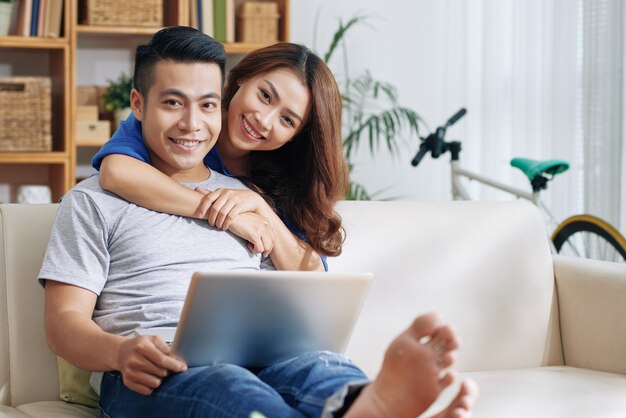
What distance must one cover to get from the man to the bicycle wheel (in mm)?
1688

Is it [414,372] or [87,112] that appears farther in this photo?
[87,112]

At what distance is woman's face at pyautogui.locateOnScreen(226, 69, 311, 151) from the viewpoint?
1.84 meters

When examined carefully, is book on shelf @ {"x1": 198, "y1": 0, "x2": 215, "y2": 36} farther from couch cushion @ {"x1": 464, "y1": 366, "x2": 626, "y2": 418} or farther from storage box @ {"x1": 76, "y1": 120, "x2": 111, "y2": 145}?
couch cushion @ {"x1": 464, "y1": 366, "x2": 626, "y2": 418}

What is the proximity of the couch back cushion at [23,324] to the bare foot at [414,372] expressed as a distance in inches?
31.2

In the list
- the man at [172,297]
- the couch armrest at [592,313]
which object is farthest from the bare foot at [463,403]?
the couch armrest at [592,313]

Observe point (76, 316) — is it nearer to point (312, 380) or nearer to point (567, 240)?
point (312, 380)

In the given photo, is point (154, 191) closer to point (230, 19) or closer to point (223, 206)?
point (223, 206)

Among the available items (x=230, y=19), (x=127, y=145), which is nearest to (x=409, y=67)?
(x=230, y=19)

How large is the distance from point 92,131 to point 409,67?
64.6 inches

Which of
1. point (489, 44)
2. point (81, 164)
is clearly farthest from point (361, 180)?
point (81, 164)

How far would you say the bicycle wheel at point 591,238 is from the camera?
3.11 m

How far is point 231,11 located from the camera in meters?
3.92

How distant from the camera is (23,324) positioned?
1.71 meters

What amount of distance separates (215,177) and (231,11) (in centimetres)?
223
